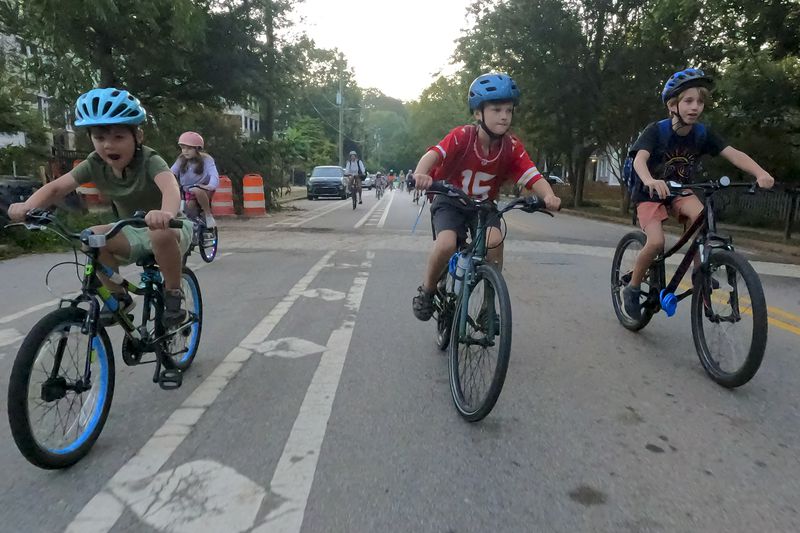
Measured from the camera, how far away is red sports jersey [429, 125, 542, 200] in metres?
4.01

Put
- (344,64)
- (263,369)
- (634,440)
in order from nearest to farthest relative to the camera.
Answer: (634,440), (263,369), (344,64)

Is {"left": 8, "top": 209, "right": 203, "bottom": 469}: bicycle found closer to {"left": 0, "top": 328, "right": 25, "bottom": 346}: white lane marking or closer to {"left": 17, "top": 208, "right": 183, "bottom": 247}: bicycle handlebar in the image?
{"left": 17, "top": 208, "right": 183, "bottom": 247}: bicycle handlebar

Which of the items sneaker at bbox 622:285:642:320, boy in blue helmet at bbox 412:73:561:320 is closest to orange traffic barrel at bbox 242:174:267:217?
sneaker at bbox 622:285:642:320

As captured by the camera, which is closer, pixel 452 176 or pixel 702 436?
pixel 702 436

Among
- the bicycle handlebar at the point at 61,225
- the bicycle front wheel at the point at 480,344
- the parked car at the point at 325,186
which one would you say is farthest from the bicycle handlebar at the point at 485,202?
the parked car at the point at 325,186

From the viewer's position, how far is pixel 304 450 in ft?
9.82

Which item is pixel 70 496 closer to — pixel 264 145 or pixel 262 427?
pixel 262 427

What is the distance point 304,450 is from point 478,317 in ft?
3.79

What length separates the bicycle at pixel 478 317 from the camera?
3.18 meters

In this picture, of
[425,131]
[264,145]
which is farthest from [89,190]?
[425,131]

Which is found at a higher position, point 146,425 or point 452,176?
point 452,176

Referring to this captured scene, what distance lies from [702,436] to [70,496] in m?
2.96

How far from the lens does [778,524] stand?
242 centimetres

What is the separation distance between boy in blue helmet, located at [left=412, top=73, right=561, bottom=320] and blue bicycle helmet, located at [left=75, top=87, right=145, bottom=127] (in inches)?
63.7
